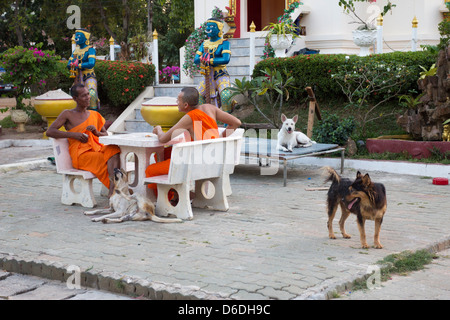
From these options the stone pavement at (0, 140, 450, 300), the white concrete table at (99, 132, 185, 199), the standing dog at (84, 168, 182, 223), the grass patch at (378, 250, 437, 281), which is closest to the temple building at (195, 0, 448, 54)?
the stone pavement at (0, 140, 450, 300)

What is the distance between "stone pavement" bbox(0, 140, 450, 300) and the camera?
480cm

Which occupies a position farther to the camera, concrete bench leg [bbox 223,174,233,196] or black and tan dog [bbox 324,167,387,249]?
concrete bench leg [bbox 223,174,233,196]

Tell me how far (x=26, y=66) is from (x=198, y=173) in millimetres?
8939

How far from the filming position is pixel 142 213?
7.05 m

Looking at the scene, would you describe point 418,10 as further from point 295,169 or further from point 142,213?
point 142,213

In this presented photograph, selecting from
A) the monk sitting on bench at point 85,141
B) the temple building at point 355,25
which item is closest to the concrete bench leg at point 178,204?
the monk sitting on bench at point 85,141

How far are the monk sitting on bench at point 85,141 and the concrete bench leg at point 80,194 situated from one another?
161mm

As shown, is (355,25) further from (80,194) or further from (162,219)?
(162,219)

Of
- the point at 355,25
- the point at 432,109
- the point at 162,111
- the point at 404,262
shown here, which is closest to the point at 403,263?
the point at 404,262

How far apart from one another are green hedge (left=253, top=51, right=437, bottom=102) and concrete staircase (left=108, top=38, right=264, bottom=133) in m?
1.56

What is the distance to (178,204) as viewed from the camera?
7191 mm

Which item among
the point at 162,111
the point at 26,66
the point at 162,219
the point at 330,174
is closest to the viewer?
the point at 330,174

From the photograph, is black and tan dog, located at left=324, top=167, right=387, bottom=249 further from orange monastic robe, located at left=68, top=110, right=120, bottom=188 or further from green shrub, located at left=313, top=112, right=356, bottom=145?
green shrub, located at left=313, top=112, right=356, bottom=145

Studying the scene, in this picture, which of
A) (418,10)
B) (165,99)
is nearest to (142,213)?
(165,99)
